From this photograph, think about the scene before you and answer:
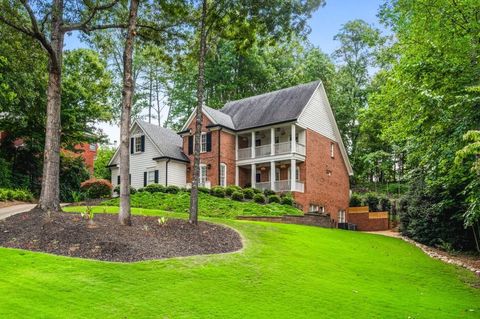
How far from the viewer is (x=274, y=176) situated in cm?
3278

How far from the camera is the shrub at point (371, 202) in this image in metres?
37.3

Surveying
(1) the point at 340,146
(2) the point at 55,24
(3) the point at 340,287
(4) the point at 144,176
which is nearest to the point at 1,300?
(3) the point at 340,287

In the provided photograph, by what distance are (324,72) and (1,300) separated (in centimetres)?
4511

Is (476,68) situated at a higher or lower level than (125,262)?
higher

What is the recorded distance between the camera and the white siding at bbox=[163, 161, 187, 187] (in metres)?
33.9

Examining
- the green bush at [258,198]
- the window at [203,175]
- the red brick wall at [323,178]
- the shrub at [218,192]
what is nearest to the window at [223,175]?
the window at [203,175]

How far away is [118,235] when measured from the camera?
41.7 ft

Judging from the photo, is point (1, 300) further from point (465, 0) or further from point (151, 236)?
point (465, 0)

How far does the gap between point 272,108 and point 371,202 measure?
37.9 ft

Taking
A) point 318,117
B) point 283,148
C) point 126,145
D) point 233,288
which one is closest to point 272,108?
point 318,117

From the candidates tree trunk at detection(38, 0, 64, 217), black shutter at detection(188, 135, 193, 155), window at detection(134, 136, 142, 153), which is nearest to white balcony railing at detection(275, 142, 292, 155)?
black shutter at detection(188, 135, 193, 155)

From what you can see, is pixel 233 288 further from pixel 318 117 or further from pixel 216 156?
pixel 318 117

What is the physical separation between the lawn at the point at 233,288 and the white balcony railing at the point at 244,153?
20.2 meters

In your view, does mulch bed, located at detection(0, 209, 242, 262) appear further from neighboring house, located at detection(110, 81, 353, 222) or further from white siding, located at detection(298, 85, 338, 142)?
white siding, located at detection(298, 85, 338, 142)
